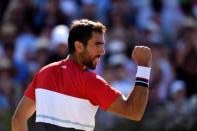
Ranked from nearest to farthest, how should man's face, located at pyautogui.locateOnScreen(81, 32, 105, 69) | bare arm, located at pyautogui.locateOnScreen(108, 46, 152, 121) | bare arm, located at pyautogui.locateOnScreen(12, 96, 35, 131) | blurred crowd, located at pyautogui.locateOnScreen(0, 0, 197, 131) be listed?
bare arm, located at pyautogui.locateOnScreen(108, 46, 152, 121) < man's face, located at pyautogui.locateOnScreen(81, 32, 105, 69) < bare arm, located at pyautogui.locateOnScreen(12, 96, 35, 131) < blurred crowd, located at pyautogui.locateOnScreen(0, 0, 197, 131)

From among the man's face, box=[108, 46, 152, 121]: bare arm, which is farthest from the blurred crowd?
box=[108, 46, 152, 121]: bare arm

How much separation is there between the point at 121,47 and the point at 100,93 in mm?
5601

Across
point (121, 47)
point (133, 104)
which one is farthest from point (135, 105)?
point (121, 47)

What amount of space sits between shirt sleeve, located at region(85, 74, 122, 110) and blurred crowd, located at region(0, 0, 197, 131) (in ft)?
12.9

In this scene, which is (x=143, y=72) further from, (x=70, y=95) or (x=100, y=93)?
(x=70, y=95)

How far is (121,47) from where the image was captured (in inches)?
435

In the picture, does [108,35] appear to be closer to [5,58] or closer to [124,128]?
[5,58]

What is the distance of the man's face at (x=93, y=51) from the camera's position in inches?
221

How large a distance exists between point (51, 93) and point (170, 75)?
16.5 feet

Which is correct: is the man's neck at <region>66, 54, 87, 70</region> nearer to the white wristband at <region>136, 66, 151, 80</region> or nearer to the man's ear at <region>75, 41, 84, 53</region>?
the man's ear at <region>75, 41, 84, 53</region>

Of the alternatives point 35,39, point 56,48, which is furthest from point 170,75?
point 35,39

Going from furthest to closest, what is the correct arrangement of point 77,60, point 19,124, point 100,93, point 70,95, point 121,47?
1. point 121,47
2. point 19,124
3. point 77,60
4. point 70,95
5. point 100,93

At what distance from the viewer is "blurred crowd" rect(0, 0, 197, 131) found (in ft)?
31.0

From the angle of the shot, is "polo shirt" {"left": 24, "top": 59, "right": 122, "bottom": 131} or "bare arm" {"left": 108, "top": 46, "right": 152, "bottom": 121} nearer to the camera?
"bare arm" {"left": 108, "top": 46, "right": 152, "bottom": 121}
